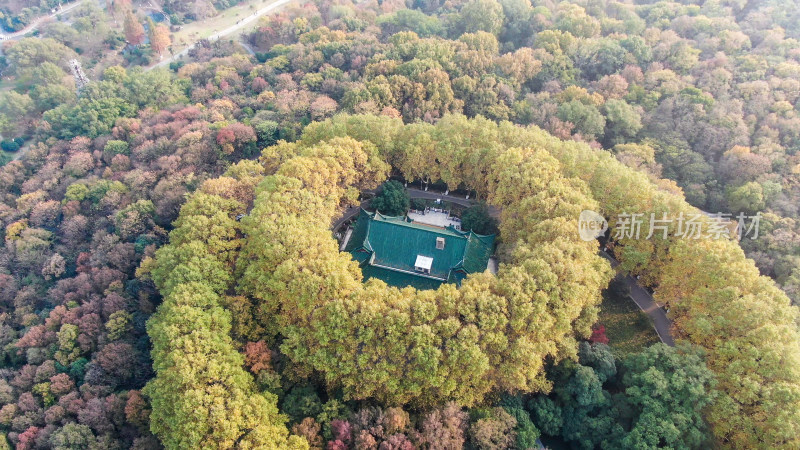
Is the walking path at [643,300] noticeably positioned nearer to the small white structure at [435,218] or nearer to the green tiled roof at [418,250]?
the small white structure at [435,218]

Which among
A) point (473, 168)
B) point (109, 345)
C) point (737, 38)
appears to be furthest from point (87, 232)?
point (737, 38)

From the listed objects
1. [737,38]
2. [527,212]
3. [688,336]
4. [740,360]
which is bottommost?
[688,336]

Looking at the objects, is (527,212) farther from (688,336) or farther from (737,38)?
(737,38)
